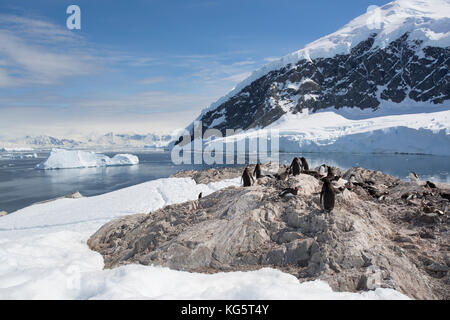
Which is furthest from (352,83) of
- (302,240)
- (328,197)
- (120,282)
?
(120,282)

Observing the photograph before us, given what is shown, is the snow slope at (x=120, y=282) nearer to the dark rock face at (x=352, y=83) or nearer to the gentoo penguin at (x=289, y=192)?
the gentoo penguin at (x=289, y=192)

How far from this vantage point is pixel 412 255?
5.21m

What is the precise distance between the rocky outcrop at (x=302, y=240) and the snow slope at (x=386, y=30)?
87117mm

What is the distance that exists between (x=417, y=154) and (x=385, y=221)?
44.0 m

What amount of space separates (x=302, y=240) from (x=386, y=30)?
99.4 meters

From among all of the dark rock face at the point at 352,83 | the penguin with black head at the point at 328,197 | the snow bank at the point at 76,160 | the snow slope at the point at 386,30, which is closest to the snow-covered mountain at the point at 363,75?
the dark rock face at the point at 352,83

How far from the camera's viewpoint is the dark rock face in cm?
7744

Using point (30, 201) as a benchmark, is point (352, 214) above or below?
above

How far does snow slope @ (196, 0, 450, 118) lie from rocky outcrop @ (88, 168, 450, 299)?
87.1 meters

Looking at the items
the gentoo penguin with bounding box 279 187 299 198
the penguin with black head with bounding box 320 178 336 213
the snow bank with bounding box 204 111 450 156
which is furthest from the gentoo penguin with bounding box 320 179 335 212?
the snow bank with bounding box 204 111 450 156

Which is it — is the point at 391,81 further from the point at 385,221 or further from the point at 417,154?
the point at 385,221

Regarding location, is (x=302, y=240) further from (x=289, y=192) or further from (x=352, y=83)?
(x=352, y=83)

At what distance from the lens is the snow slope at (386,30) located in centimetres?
7925

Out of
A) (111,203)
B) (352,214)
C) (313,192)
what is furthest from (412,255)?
(111,203)
